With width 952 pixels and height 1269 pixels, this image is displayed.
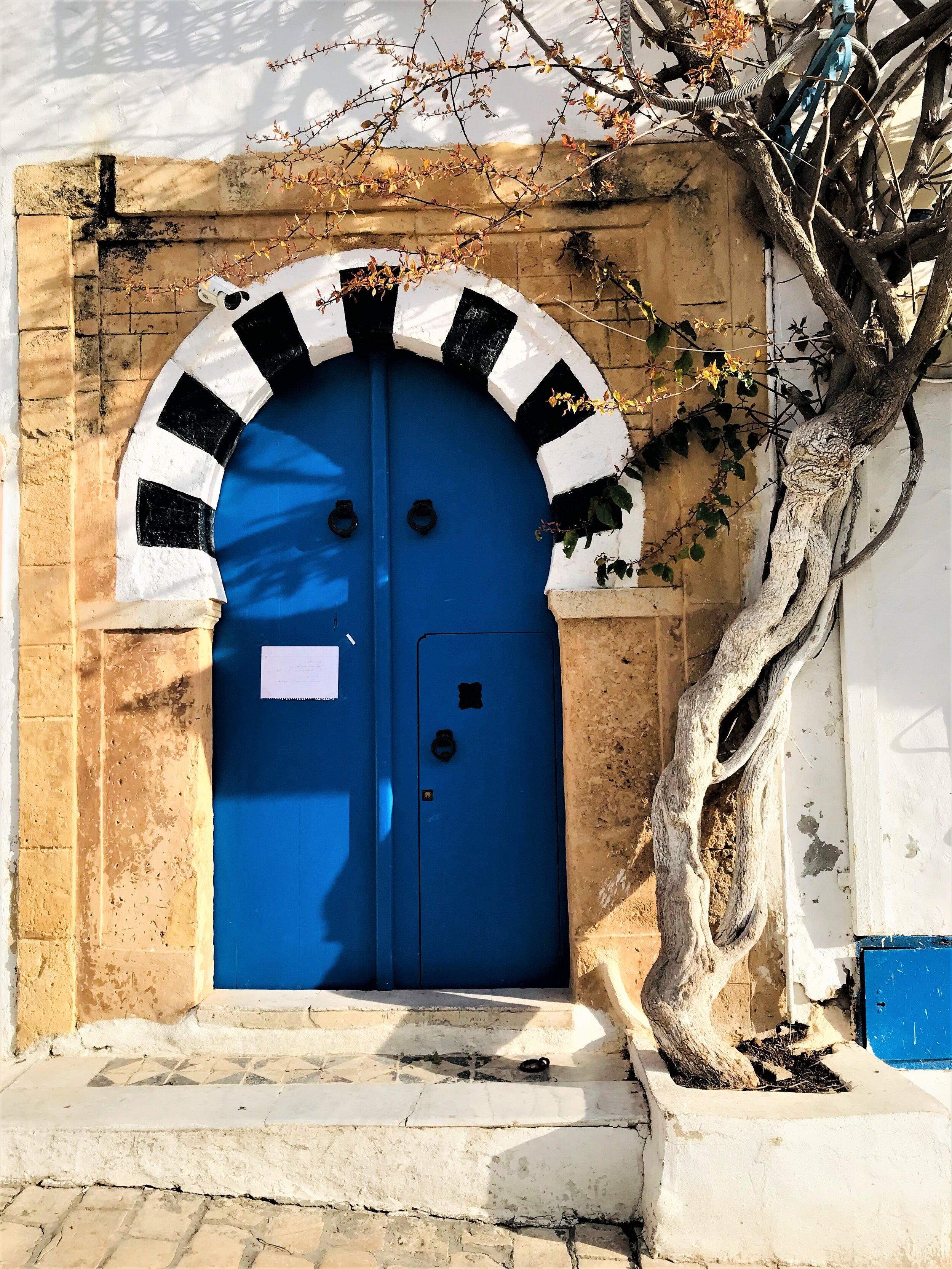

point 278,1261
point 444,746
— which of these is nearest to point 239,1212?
point 278,1261

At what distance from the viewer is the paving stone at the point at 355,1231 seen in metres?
2.65

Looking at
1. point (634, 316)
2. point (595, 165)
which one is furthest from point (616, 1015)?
point (595, 165)

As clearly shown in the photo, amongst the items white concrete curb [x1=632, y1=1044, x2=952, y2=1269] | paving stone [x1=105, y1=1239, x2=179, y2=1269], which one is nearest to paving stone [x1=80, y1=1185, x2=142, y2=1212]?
paving stone [x1=105, y1=1239, x2=179, y2=1269]

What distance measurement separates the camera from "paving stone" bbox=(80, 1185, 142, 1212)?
110 inches

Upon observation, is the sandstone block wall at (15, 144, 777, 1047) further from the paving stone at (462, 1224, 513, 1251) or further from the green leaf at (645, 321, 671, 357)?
the paving stone at (462, 1224, 513, 1251)

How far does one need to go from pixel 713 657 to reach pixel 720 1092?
140cm

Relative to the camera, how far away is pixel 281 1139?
2.83m

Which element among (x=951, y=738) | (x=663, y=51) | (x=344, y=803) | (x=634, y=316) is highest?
(x=663, y=51)

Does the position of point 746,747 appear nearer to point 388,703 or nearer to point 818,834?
point 818,834

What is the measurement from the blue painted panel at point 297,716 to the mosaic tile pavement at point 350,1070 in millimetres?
337

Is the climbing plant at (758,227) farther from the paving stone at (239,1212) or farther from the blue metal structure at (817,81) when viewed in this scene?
the paving stone at (239,1212)

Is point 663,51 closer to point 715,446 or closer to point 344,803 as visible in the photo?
point 715,446

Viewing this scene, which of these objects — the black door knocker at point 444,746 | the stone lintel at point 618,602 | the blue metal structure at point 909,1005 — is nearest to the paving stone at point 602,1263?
the blue metal structure at point 909,1005

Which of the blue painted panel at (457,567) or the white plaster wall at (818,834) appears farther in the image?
the blue painted panel at (457,567)
